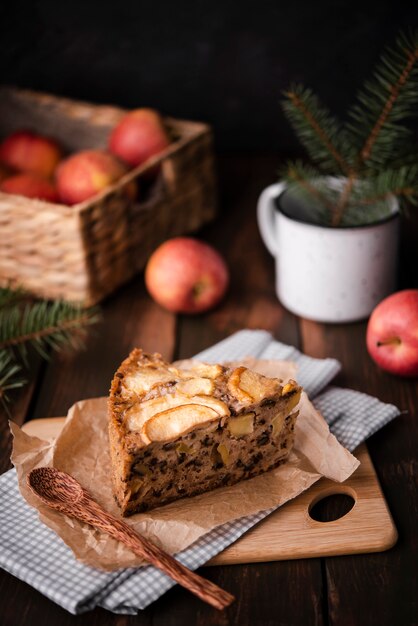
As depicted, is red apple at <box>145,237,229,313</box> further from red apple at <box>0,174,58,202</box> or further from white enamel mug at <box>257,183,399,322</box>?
red apple at <box>0,174,58,202</box>

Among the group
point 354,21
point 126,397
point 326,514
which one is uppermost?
point 354,21

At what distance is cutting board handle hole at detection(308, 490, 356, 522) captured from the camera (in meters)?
1.23

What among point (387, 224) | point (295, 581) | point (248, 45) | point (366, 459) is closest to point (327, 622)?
point (295, 581)

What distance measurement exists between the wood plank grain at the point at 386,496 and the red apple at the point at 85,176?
1.76 feet

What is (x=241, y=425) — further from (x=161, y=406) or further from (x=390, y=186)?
(x=390, y=186)

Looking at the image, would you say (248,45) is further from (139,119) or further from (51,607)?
(51,607)

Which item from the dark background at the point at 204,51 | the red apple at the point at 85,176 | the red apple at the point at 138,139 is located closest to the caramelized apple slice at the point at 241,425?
the red apple at the point at 85,176

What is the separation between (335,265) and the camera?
1639mm

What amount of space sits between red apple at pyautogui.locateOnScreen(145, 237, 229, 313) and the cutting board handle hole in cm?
62

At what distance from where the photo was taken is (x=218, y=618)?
1058 mm

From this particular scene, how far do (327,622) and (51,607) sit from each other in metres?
0.36

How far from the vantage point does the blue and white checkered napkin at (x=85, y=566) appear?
3.49 ft

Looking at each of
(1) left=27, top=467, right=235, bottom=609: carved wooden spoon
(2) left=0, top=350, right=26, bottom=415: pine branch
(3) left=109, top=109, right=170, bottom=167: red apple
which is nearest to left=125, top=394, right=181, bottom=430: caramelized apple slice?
(1) left=27, top=467, right=235, bottom=609: carved wooden spoon

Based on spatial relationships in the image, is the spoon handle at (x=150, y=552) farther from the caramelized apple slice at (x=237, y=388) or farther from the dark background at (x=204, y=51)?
the dark background at (x=204, y=51)
